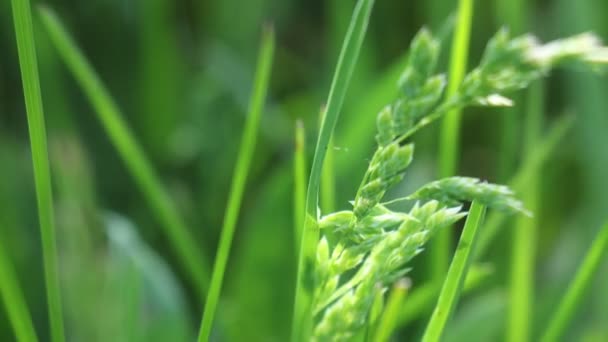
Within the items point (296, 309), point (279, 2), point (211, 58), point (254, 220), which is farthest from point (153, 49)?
point (296, 309)

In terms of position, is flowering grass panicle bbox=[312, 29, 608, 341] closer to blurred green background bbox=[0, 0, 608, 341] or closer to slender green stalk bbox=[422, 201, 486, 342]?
slender green stalk bbox=[422, 201, 486, 342]

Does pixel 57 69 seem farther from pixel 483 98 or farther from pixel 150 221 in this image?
pixel 483 98

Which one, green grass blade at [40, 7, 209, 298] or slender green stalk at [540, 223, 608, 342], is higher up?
green grass blade at [40, 7, 209, 298]

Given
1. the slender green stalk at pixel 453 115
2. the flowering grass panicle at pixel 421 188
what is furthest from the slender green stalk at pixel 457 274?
the slender green stalk at pixel 453 115

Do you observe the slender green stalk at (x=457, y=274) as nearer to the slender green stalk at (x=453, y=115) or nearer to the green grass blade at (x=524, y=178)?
the slender green stalk at (x=453, y=115)

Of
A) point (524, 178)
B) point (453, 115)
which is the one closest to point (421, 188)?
point (453, 115)

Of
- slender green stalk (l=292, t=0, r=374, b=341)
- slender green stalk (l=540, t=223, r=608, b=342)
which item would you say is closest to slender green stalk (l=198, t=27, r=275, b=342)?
slender green stalk (l=292, t=0, r=374, b=341)
